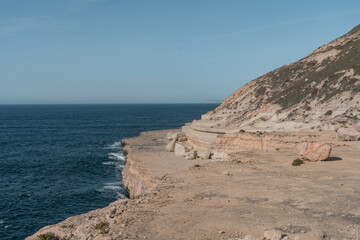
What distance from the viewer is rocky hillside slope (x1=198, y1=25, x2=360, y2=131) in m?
44.0

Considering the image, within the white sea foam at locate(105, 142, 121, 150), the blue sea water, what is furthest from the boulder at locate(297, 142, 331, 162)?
the white sea foam at locate(105, 142, 121, 150)

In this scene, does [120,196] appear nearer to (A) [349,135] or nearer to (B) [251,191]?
(B) [251,191]

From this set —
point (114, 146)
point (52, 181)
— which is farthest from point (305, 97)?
point (52, 181)

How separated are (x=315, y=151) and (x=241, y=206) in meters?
11.8

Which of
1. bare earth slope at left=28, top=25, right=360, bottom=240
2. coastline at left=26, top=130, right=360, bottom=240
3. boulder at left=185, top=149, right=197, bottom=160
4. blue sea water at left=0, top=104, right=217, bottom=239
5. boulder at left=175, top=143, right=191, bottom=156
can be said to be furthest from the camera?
boulder at left=175, top=143, right=191, bottom=156

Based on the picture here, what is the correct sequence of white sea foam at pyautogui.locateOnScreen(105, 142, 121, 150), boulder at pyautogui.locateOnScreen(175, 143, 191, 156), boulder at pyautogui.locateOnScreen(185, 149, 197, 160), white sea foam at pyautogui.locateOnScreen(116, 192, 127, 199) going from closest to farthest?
1. white sea foam at pyautogui.locateOnScreen(116, 192, 127, 199)
2. boulder at pyautogui.locateOnScreen(185, 149, 197, 160)
3. boulder at pyautogui.locateOnScreen(175, 143, 191, 156)
4. white sea foam at pyautogui.locateOnScreen(105, 142, 121, 150)

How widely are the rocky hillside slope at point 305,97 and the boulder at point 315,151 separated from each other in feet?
58.3

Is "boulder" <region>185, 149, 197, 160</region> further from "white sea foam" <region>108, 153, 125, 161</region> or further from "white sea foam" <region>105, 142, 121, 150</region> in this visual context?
→ "white sea foam" <region>105, 142, 121, 150</region>

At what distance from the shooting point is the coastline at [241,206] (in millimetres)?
12953

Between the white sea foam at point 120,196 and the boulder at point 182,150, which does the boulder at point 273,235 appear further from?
the boulder at point 182,150

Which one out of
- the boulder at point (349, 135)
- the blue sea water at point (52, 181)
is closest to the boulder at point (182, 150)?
the blue sea water at point (52, 181)

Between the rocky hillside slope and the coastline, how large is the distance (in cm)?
2020

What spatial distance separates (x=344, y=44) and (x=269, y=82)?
1591 cm

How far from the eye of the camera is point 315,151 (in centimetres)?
2470
